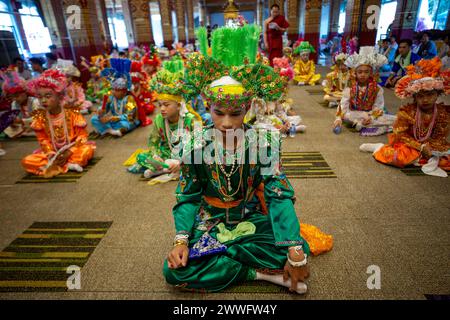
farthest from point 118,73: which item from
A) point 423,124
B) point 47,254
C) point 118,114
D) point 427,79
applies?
point 423,124

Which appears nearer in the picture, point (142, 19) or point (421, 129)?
point (421, 129)

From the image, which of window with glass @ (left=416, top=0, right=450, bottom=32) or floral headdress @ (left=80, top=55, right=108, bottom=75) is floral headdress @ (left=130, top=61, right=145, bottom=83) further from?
window with glass @ (left=416, top=0, right=450, bottom=32)

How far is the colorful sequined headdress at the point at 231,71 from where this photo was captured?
1.58 m

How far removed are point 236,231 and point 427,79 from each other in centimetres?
281

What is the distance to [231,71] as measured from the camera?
5.32 ft

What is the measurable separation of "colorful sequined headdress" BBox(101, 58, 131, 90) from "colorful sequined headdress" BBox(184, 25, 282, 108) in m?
3.84

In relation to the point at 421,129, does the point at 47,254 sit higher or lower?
lower

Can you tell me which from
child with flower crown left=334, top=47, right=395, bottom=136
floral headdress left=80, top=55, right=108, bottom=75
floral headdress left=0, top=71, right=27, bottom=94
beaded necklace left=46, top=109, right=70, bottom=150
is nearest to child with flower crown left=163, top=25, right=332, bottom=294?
beaded necklace left=46, top=109, right=70, bottom=150

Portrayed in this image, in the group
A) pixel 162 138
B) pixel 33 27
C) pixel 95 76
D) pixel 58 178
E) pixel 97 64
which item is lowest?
pixel 58 178

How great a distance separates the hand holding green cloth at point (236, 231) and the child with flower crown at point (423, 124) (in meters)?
2.62

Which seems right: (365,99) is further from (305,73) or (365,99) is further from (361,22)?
(305,73)

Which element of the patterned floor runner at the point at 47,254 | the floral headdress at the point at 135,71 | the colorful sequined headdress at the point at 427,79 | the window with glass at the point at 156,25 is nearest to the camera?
the patterned floor runner at the point at 47,254

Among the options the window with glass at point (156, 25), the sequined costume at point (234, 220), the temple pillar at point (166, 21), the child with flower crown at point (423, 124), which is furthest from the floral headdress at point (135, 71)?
the window with glass at point (156, 25)

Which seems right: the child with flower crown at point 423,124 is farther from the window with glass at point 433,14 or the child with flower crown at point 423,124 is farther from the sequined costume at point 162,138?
the window with glass at point 433,14
